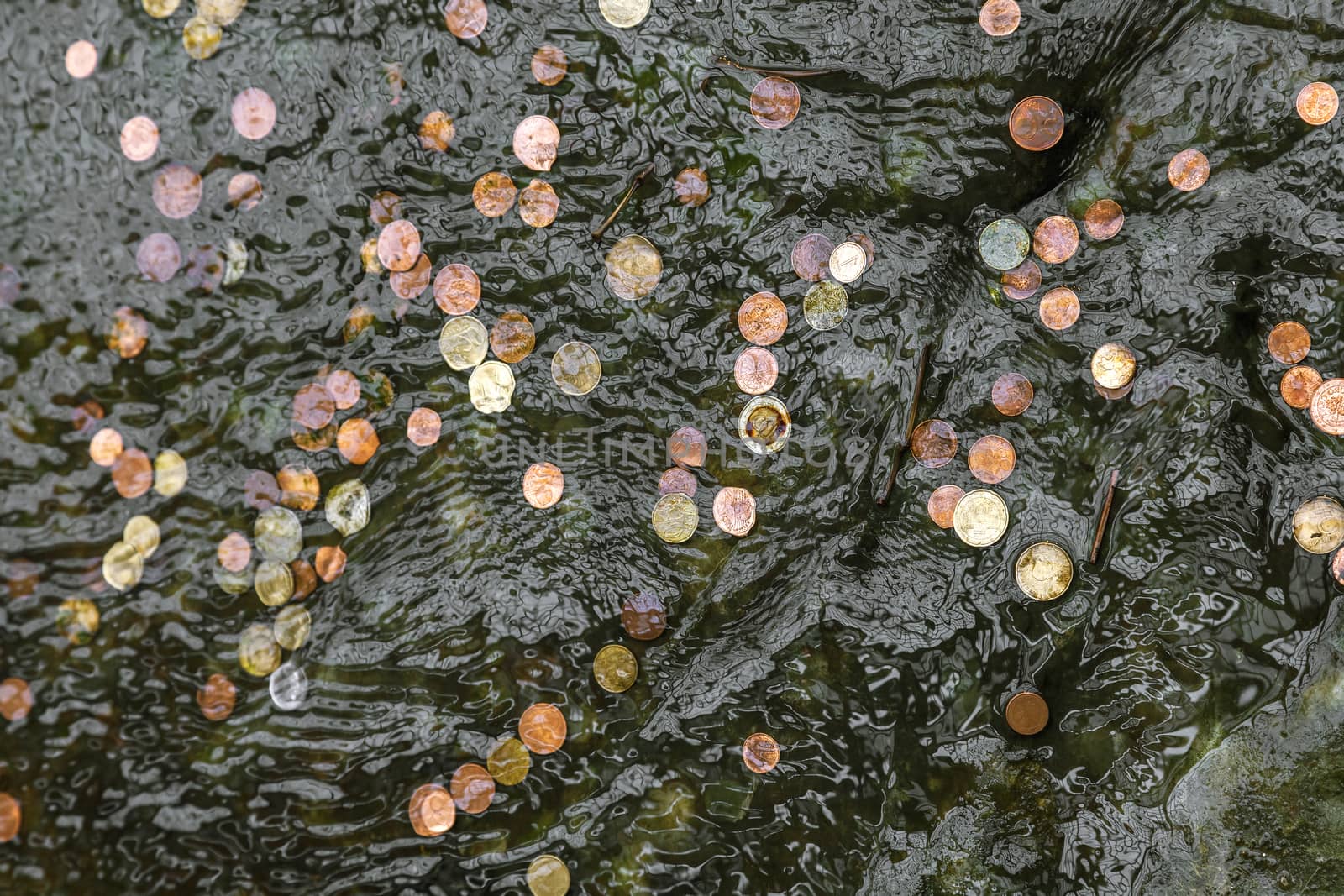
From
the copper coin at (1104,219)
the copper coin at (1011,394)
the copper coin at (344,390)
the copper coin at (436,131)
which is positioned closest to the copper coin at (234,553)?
the copper coin at (344,390)

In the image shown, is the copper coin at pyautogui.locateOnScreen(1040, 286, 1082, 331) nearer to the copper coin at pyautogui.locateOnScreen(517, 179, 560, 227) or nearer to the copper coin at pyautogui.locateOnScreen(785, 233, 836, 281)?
the copper coin at pyautogui.locateOnScreen(785, 233, 836, 281)

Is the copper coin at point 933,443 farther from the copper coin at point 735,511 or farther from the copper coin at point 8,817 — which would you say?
the copper coin at point 8,817

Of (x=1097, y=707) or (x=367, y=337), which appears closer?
(x=1097, y=707)

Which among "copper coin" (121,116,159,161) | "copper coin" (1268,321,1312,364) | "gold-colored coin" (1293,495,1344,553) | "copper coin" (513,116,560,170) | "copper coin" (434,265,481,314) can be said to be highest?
"copper coin" (1268,321,1312,364)

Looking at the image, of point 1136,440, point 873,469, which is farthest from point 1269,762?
point 873,469

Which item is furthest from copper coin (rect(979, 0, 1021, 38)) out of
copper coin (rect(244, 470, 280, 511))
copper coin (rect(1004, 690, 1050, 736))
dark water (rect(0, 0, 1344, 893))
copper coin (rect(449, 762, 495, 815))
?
copper coin (rect(449, 762, 495, 815))

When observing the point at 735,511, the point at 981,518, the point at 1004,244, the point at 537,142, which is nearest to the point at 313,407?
the point at 537,142

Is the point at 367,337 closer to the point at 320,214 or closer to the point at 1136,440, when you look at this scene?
the point at 320,214
